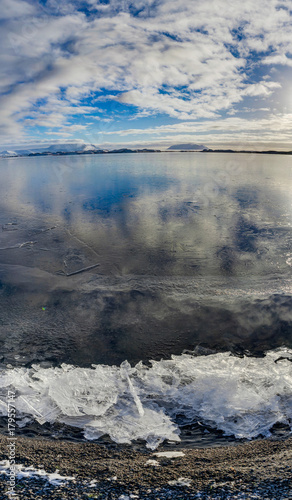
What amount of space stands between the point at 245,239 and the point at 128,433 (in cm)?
1079

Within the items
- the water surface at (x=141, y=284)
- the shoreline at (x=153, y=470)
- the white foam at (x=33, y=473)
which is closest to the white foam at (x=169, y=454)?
the shoreline at (x=153, y=470)

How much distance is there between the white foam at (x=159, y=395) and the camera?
4.46 meters

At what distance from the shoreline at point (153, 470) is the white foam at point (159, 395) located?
39 centimetres

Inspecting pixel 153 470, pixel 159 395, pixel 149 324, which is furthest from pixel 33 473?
pixel 149 324

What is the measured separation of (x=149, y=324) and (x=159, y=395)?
2.15 m

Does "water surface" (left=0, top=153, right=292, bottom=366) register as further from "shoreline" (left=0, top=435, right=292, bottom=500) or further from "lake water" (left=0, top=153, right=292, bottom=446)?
"shoreline" (left=0, top=435, right=292, bottom=500)

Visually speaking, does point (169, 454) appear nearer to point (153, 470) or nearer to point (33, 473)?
point (153, 470)

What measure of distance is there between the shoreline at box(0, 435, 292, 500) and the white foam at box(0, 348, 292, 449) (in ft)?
1.28

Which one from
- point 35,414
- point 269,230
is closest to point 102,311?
point 35,414

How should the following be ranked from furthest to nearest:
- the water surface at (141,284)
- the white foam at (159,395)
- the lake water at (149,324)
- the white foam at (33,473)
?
the water surface at (141,284)
the lake water at (149,324)
the white foam at (159,395)
the white foam at (33,473)

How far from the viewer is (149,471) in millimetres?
3391

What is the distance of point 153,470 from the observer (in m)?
3.42

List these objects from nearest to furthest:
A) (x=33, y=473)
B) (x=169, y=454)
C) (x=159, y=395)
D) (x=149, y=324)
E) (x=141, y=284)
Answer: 1. (x=33, y=473)
2. (x=169, y=454)
3. (x=159, y=395)
4. (x=149, y=324)
5. (x=141, y=284)

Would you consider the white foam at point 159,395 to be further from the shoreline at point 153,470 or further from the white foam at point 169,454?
the shoreline at point 153,470
